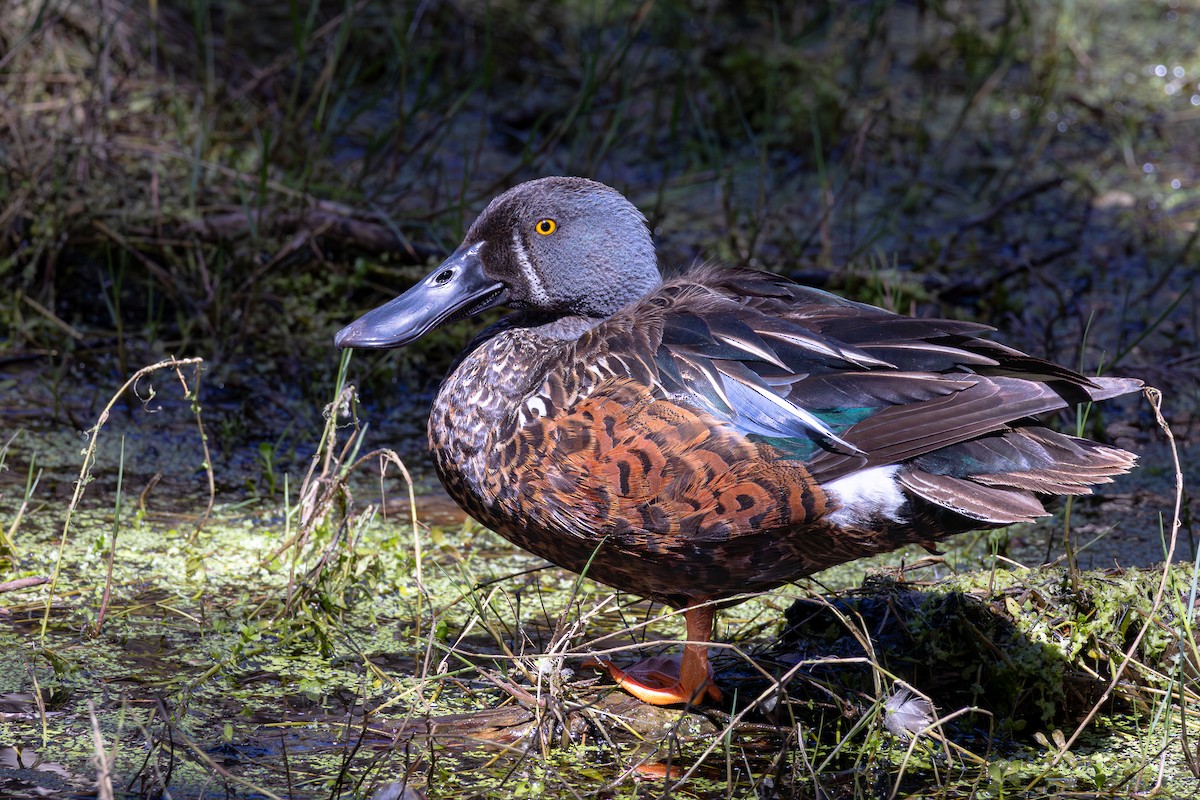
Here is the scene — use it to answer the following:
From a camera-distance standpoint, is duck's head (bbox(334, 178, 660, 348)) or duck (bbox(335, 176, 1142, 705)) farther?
duck's head (bbox(334, 178, 660, 348))

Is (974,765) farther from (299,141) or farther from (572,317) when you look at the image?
(299,141)

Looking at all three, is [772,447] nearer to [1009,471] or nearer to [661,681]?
[1009,471]

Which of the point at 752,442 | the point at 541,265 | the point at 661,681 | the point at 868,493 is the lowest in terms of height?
the point at 661,681

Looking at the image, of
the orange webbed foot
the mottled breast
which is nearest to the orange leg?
the orange webbed foot

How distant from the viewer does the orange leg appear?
327 centimetres

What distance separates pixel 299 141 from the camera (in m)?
5.77

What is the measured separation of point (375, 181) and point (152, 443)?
1.86m

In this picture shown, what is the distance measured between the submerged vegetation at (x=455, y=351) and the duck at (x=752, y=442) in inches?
8.3

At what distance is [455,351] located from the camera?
17.5 feet

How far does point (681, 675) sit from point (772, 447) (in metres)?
0.71

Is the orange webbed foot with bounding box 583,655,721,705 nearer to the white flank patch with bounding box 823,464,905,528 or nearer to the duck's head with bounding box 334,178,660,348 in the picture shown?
the white flank patch with bounding box 823,464,905,528

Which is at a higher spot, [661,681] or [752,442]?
[752,442]

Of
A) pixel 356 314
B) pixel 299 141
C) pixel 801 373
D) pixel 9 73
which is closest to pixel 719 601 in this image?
pixel 801 373

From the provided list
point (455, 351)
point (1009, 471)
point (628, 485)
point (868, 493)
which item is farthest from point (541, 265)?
point (455, 351)
